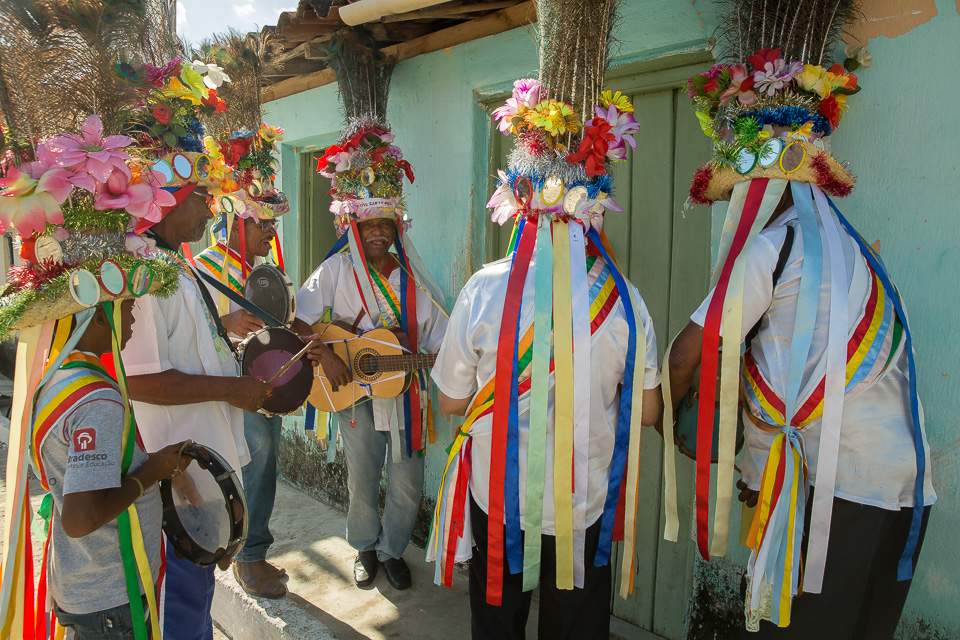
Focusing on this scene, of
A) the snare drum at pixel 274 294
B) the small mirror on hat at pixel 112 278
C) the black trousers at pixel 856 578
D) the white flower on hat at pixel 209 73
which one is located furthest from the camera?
the snare drum at pixel 274 294

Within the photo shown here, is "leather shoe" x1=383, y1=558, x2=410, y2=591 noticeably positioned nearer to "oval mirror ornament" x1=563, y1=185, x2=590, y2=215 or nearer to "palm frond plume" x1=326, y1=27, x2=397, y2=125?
"oval mirror ornament" x1=563, y1=185, x2=590, y2=215

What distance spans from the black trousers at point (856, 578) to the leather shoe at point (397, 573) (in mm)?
2285

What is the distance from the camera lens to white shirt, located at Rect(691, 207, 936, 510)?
6.38 feet

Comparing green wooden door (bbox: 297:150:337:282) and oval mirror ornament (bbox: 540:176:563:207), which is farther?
green wooden door (bbox: 297:150:337:282)

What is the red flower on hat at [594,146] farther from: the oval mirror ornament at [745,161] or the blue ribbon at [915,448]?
the blue ribbon at [915,448]

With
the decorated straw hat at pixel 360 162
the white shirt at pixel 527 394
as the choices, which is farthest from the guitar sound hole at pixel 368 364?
the white shirt at pixel 527 394

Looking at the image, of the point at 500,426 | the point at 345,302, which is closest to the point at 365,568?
the point at 345,302

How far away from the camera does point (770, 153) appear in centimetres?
209

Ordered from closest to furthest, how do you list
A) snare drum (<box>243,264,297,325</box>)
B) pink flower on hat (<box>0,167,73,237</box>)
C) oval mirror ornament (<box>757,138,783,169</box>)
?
Result: pink flower on hat (<box>0,167,73,237</box>), oval mirror ornament (<box>757,138,783,169</box>), snare drum (<box>243,264,297,325</box>)

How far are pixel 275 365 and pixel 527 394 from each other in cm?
143

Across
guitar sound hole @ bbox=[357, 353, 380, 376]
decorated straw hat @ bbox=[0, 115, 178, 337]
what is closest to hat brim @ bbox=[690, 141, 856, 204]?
decorated straw hat @ bbox=[0, 115, 178, 337]

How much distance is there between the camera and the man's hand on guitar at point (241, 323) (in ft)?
12.2

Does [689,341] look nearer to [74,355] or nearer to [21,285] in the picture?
[74,355]

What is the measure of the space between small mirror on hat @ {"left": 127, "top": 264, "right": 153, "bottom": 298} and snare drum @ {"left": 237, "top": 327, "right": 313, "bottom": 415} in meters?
1.03
